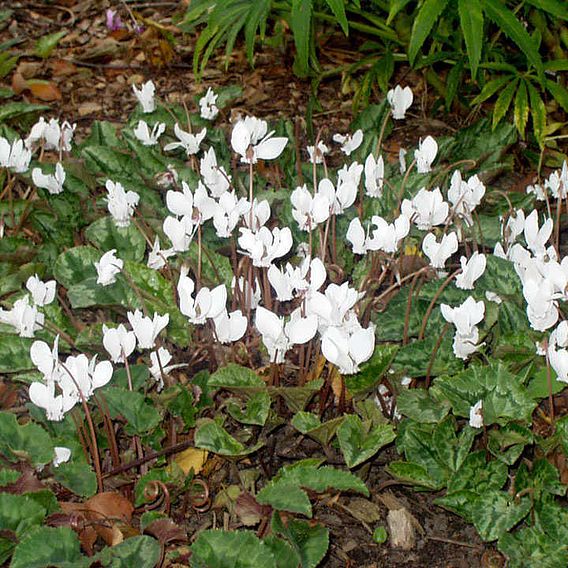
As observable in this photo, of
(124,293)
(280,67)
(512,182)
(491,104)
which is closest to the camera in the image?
(124,293)

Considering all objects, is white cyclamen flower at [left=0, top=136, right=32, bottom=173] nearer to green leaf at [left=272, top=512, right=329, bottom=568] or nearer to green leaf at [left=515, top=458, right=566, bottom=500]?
green leaf at [left=272, top=512, right=329, bottom=568]

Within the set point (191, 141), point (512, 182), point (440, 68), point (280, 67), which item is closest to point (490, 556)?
point (191, 141)

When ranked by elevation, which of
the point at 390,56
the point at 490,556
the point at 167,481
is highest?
the point at 390,56

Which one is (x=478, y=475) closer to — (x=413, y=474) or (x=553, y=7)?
(x=413, y=474)

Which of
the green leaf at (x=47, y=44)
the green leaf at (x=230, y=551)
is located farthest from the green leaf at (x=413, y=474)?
the green leaf at (x=47, y=44)

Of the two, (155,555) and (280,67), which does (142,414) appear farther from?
(280,67)

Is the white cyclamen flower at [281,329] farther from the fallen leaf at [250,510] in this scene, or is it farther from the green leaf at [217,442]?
the fallen leaf at [250,510]
